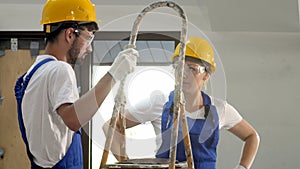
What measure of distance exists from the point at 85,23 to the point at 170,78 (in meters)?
0.52

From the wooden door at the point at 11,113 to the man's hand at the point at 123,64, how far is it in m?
3.73

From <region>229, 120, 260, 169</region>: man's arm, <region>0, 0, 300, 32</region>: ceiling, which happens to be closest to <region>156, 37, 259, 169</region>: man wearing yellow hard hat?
<region>229, 120, 260, 169</region>: man's arm

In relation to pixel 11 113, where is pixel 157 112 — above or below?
above

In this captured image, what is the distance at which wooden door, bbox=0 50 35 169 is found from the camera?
212 inches

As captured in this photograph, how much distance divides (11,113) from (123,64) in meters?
3.81

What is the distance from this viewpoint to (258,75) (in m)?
5.44

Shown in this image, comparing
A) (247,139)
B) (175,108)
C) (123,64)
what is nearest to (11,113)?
(247,139)

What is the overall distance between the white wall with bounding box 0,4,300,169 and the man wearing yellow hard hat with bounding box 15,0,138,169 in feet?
10.2

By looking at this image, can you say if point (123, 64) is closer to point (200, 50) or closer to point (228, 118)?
point (200, 50)

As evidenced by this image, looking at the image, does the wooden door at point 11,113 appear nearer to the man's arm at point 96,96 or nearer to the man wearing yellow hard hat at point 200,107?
the man wearing yellow hard hat at point 200,107

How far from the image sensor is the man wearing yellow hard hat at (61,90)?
6.28ft

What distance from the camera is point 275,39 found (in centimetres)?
549

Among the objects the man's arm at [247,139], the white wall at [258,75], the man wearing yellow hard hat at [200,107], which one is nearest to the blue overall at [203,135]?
the man wearing yellow hard hat at [200,107]

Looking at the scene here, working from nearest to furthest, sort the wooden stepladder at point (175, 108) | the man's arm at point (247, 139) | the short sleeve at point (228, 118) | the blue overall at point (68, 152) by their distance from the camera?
the wooden stepladder at point (175, 108) → the blue overall at point (68, 152) → the short sleeve at point (228, 118) → the man's arm at point (247, 139)
